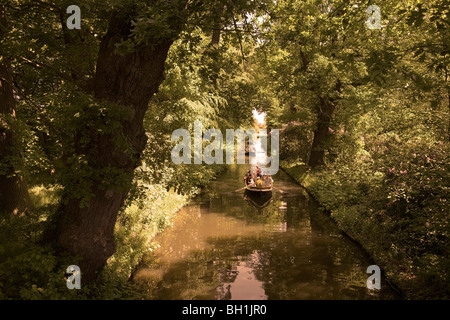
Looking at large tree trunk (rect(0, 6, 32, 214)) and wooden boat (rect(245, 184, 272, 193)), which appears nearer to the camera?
large tree trunk (rect(0, 6, 32, 214))

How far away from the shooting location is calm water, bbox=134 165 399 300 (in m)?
7.93

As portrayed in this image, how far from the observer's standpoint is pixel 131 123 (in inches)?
225

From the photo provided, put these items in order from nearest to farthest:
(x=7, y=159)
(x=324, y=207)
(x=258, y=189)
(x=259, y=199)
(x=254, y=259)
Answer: (x=7, y=159), (x=254, y=259), (x=324, y=207), (x=259, y=199), (x=258, y=189)

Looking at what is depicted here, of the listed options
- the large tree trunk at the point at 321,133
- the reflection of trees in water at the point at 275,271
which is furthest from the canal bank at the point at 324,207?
the large tree trunk at the point at 321,133

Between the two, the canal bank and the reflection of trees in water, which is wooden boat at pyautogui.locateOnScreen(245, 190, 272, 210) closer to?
the canal bank

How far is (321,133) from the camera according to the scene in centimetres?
2261

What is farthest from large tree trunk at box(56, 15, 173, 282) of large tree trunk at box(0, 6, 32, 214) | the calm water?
large tree trunk at box(0, 6, 32, 214)

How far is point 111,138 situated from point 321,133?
64.0 ft

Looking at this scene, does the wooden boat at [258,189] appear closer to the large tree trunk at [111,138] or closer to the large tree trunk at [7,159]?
the large tree trunk at [7,159]

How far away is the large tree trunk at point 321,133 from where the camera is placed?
2164 cm

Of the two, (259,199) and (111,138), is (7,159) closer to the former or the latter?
(111,138)

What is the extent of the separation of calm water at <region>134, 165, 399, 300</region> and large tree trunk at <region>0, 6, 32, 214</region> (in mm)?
3828

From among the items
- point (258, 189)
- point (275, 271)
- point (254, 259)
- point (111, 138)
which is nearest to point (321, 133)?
point (258, 189)
